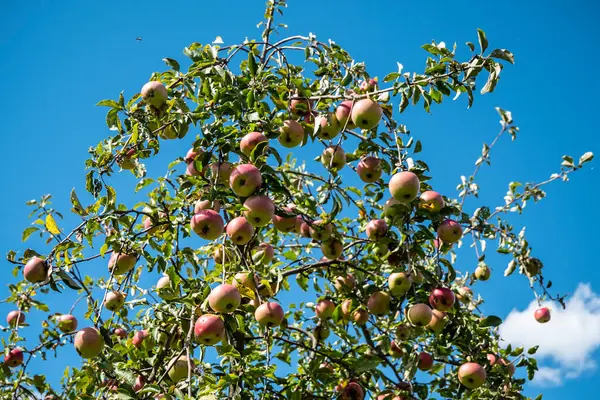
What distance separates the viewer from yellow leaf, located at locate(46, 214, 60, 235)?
12.1ft

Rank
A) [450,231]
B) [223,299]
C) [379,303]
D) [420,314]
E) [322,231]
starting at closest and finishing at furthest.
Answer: [223,299]
[450,231]
[420,314]
[322,231]
[379,303]

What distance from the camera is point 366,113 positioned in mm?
3822

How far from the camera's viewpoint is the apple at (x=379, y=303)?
4.58m

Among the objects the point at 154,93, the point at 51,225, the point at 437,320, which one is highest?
the point at 154,93

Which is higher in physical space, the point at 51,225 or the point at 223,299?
the point at 51,225

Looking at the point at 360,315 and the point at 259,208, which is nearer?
the point at 259,208

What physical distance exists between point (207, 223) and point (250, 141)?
563 millimetres

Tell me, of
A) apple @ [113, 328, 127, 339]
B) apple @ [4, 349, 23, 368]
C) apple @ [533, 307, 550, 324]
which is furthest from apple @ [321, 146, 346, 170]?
apple @ [533, 307, 550, 324]

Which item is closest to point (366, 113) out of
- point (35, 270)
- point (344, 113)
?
point (344, 113)

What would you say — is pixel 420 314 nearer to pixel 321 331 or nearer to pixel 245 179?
pixel 321 331

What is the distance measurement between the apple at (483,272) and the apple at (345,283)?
6.13 ft

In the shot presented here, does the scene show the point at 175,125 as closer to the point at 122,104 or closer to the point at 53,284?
the point at 122,104

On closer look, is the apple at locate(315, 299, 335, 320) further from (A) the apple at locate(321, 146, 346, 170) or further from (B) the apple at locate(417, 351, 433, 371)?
(A) the apple at locate(321, 146, 346, 170)

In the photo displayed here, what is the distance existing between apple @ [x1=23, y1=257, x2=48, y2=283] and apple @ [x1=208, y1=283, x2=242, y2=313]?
1.09 metres
